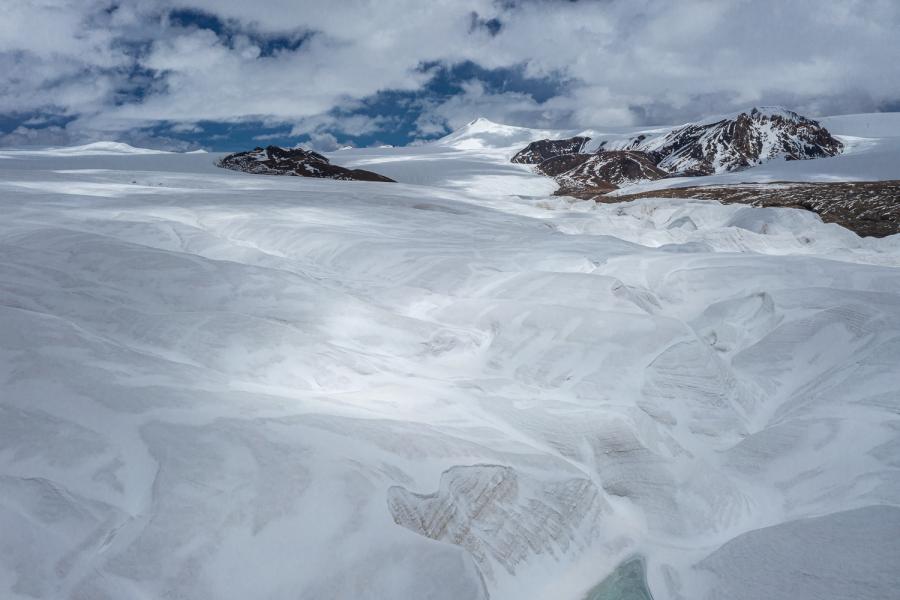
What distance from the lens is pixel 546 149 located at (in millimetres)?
163375

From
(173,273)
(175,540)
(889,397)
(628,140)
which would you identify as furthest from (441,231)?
(628,140)

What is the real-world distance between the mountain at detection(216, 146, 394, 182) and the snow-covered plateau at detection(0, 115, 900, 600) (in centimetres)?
5570

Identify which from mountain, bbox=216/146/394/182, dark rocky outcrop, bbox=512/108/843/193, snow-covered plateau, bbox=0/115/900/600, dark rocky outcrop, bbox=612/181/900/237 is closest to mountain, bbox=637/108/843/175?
dark rocky outcrop, bbox=512/108/843/193

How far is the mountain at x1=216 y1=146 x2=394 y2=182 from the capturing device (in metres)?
63.7

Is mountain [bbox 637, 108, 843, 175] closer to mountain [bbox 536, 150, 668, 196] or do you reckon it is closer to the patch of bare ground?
mountain [bbox 536, 150, 668, 196]

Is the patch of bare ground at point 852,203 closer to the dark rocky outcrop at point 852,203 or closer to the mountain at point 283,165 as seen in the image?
the dark rocky outcrop at point 852,203

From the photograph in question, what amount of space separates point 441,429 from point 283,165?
66413mm

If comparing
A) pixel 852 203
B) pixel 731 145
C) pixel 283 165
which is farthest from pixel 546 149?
pixel 852 203

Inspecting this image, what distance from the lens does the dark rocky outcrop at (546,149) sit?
148375 millimetres

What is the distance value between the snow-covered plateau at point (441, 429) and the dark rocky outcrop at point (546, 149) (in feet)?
458

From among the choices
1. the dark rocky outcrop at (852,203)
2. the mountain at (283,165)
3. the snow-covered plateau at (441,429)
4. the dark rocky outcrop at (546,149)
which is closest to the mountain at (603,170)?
the dark rocky outcrop at (546,149)

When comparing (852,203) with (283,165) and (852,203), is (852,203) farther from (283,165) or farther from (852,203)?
(283,165)

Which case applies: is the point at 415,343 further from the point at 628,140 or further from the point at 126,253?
the point at 628,140

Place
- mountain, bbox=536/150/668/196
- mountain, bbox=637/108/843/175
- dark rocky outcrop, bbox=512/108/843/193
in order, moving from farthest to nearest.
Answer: mountain, bbox=637/108/843/175 → dark rocky outcrop, bbox=512/108/843/193 → mountain, bbox=536/150/668/196
